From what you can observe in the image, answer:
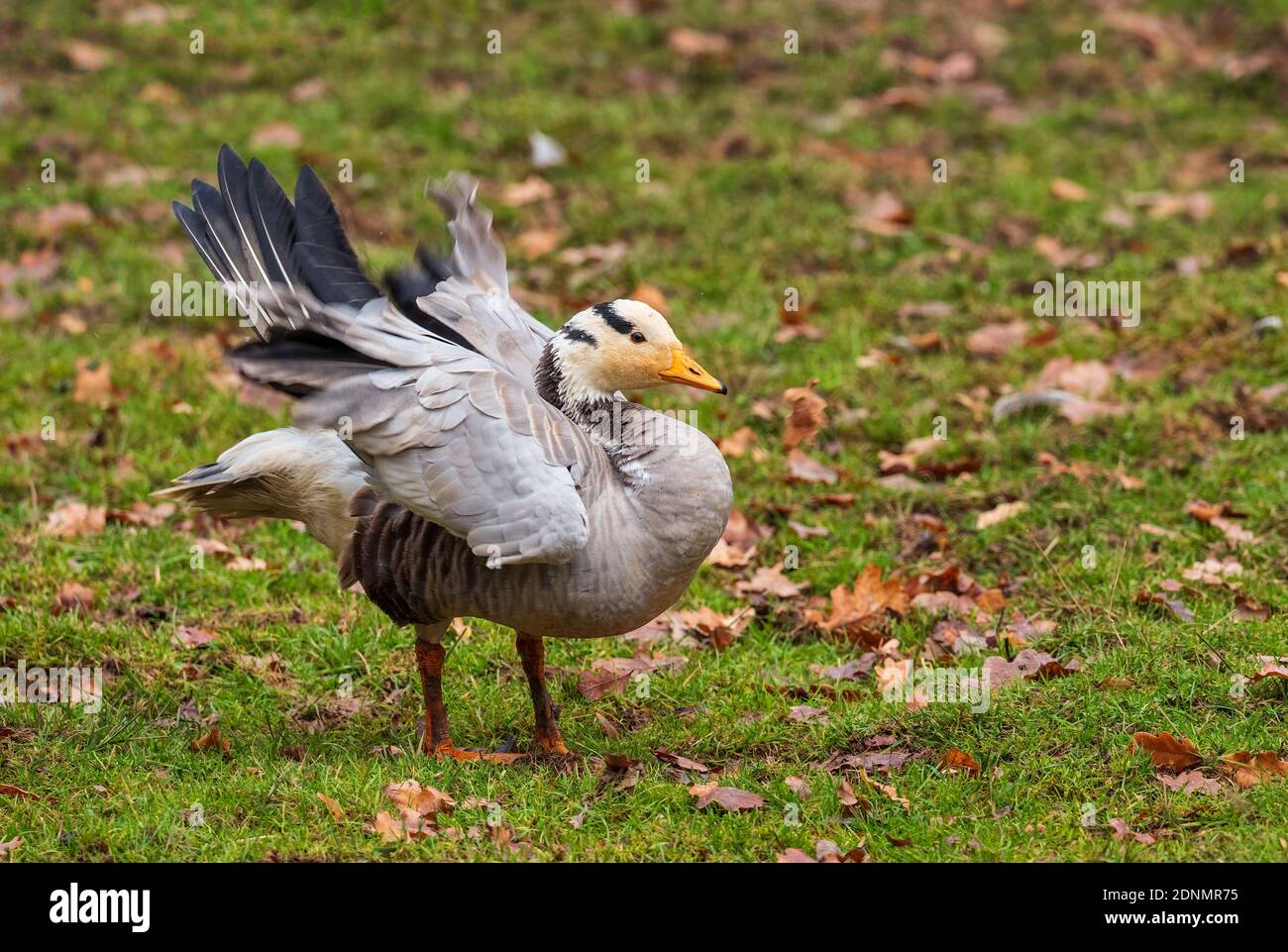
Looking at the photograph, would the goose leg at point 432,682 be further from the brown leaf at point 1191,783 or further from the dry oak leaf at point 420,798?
the brown leaf at point 1191,783

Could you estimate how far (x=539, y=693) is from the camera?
17.9 feet

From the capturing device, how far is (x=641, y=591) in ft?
16.1

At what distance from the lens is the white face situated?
5113 mm

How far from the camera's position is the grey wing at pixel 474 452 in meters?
4.70

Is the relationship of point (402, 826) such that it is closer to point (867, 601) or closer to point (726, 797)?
point (726, 797)

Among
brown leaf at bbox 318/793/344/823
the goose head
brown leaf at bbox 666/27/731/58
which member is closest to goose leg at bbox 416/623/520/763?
brown leaf at bbox 318/793/344/823

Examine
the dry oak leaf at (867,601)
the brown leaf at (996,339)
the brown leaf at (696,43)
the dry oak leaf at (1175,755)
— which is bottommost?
the dry oak leaf at (1175,755)

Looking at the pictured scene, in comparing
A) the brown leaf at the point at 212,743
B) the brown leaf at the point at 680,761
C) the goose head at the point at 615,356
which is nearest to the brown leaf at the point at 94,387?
the brown leaf at the point at 212,743

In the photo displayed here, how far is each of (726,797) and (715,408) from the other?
3.37m

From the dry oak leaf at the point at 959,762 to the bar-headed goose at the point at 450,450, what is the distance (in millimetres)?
1021

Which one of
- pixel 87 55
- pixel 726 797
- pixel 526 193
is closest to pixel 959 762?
pixel 726 797

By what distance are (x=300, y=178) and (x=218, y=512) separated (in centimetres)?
A: 126

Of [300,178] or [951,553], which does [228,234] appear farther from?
[951,553]

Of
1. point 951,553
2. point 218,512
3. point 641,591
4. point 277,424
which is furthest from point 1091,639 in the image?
point 277,424
